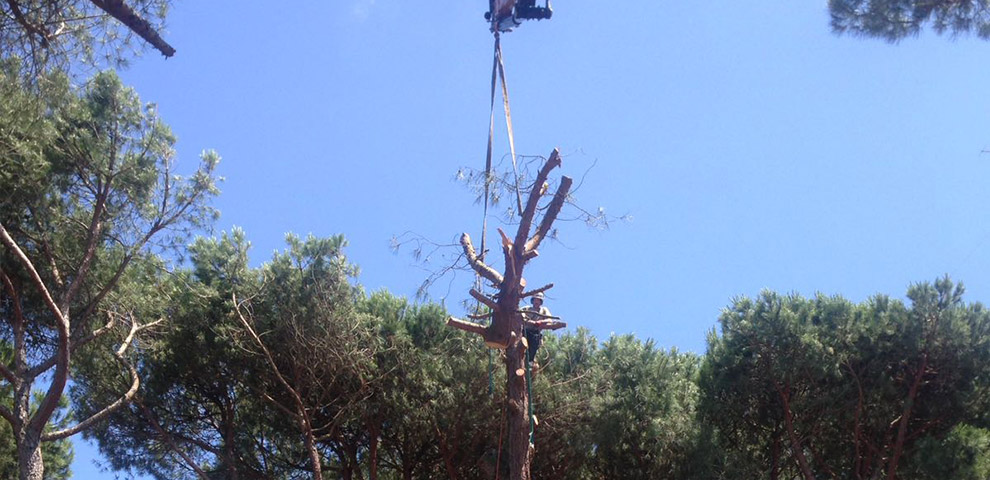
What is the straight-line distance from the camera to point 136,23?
21.1ft

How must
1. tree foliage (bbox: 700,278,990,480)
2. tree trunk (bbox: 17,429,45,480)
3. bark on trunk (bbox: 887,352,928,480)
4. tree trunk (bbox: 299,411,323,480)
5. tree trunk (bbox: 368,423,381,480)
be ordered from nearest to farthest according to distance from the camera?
1. tree trunk (bbox: 17,429,45,480)
2. tree trunk (bbox: 299,411,323,480)
3. bark on trunk (bbox: 887,352,928,480)
4. tree foliage (bbox: 700,278,990,480)
5. tree trunk (bbox: 368,423,381,480)

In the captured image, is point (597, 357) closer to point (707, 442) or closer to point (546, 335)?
point (546, 335)

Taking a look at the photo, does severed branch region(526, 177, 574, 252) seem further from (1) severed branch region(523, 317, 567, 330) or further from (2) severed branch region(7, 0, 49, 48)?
(2) severed branch region(7, 0, 49, 48)

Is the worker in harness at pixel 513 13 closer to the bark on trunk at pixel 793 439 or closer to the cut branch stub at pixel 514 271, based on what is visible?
the cut branch stub at pixel 514 271

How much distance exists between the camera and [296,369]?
1049cm

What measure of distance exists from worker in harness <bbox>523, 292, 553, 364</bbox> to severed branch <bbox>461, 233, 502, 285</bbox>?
31cm

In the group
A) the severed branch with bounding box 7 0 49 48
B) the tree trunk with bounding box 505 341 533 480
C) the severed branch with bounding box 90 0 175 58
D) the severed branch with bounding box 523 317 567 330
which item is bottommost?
the tree trunk with bounding box 505 341 533 480

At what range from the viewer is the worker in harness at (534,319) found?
6.53 m

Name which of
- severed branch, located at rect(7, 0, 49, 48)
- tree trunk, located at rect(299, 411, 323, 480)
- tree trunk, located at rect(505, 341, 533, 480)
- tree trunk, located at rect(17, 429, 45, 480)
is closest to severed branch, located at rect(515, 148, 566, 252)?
tree trunk, located at rect(505, 341, 533, 480)

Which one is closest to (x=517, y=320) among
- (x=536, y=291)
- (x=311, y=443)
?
(x=536, y=291)

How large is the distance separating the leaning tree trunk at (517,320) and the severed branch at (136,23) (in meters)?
2.59

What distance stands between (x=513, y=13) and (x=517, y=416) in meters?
3.17

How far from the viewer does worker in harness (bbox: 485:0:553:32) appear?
24.7ft

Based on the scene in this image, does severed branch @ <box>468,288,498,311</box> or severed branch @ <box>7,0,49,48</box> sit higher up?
severed branch @ <box>7,0,49,48</box>
